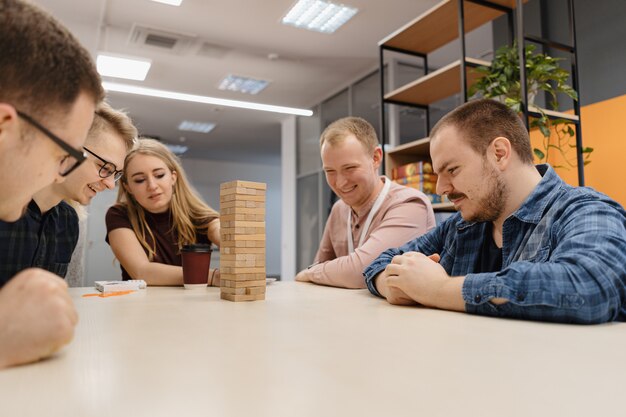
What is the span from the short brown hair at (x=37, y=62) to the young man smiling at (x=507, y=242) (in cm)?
80

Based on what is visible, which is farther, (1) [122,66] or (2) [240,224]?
(1) [122,66]

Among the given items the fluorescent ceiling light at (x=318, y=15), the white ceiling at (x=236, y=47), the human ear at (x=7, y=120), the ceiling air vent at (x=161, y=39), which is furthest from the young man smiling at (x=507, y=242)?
the ceiling air vent at (x=161, y=39)

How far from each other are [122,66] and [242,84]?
145 centimetres

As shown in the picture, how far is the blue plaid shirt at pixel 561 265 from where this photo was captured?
0.88 meters

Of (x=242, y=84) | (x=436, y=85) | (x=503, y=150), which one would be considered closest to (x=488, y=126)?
(x=503, y=150)

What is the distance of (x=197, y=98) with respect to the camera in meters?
6.25

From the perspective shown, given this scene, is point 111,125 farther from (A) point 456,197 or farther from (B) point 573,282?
(B) point 573,282

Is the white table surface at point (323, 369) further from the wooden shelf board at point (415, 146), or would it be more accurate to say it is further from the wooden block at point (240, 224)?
the wooden shelf board at point (415, 146)

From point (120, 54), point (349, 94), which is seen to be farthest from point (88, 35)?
point (349, 94)

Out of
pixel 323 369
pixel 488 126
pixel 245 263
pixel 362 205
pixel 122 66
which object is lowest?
pixel 323 369

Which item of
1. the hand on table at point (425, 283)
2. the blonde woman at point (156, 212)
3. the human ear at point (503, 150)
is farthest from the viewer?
the blonde woman at point (156, 212)

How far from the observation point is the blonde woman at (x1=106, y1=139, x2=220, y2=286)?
1.97 m

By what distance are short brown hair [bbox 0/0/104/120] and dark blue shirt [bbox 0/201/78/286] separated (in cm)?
83

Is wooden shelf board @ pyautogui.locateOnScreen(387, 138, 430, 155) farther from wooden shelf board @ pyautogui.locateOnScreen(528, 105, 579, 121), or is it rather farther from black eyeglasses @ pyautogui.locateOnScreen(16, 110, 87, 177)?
black eyeglasses @ pyautogui.locateOnScreen(16, 110, 87, 177)
